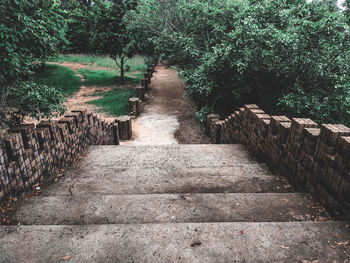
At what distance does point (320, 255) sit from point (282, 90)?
24.7 ft

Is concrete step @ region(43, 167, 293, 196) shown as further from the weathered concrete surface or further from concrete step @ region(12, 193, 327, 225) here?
concrete step @ region(12, 193, 327, 225)

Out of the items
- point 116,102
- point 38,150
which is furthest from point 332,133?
point 116,102

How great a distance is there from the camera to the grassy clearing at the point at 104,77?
21.2m

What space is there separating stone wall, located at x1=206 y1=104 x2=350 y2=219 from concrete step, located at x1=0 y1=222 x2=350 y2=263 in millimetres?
511

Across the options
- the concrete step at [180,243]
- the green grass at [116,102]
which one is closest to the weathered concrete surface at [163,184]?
the concrete step at [180,243]

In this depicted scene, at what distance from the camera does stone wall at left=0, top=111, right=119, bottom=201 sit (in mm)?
3074

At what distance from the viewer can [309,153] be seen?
11.0 ft

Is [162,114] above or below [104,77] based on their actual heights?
below

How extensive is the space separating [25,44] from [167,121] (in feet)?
26.6

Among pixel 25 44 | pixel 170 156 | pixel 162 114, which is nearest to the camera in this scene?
pixel 25 44

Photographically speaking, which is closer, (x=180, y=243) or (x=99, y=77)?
(x=180, y=243)

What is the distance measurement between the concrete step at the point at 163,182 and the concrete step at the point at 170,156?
0.52 m

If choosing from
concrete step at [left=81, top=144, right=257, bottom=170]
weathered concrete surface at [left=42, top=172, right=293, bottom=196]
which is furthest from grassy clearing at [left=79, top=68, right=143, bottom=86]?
weathered concrete surface at [left=42, top=172, right=293, bottom=196]

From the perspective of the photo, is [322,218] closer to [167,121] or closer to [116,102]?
[167,121]
